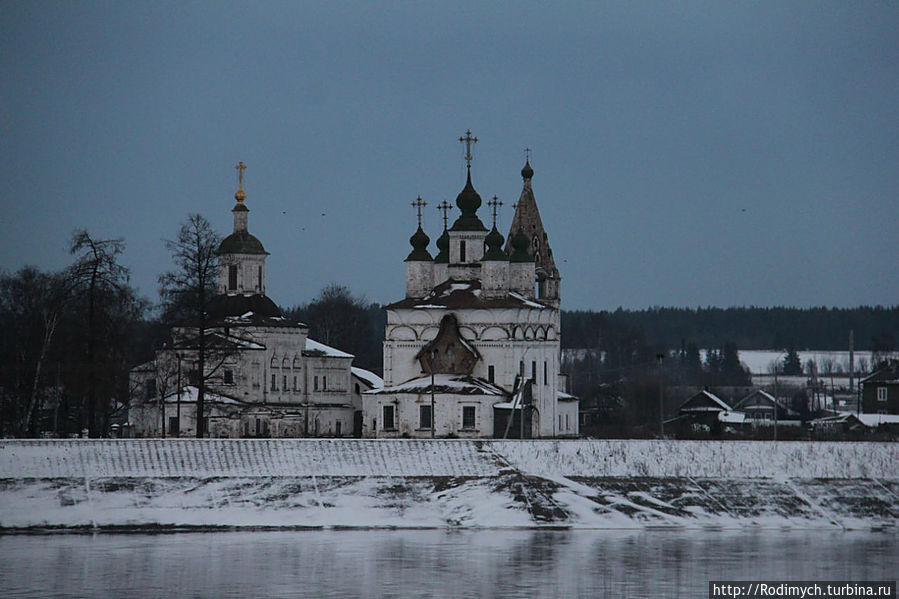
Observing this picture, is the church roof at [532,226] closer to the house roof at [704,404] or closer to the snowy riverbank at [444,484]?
the house roof at [704,404]

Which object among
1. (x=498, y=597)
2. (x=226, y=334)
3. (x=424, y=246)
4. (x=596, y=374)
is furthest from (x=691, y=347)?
(x=498, y=597)

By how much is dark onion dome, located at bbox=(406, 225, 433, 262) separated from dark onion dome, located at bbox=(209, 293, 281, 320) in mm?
6803

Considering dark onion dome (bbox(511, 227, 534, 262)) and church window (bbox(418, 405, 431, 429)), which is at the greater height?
dark onion dome (bbox(511, 227, 534, 262))

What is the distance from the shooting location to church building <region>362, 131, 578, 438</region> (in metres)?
77.1

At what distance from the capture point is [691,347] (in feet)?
592

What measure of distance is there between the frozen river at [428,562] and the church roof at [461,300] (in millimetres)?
24566

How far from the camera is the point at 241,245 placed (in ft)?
276

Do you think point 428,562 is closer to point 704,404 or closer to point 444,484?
point 444,484

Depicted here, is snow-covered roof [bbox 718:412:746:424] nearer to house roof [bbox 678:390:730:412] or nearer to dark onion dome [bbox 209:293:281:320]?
house roof [bbox 678:390:730:412]

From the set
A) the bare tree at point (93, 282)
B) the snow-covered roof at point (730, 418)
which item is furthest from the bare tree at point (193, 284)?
the snow-covered roof at point (730, 418)

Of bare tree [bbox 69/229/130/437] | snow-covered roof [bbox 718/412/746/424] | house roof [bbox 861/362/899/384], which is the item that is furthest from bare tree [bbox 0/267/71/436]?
house roof [bbox 861/362/899/384]

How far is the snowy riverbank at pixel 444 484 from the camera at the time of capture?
56.8 meters

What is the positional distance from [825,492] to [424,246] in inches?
1134

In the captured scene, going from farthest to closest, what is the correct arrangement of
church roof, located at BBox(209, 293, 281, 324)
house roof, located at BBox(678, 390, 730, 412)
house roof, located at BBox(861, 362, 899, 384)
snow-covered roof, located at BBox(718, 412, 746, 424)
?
house roof, located at BBox(861, 362, 899, 384)
house roof, located at BBox(678, 390, 730, 412)
snow-covered roof, located at BBox(718, 412, 746, 424)
church roof, located at BBox(209, 293, 281, 324)
